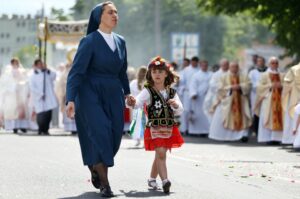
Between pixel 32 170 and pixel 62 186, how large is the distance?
2.12 metres

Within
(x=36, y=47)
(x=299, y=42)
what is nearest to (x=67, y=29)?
(x=36, y=47)

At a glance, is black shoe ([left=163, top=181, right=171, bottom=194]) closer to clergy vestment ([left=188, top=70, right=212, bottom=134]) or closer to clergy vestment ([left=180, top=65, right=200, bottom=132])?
clergy vestment ([left=188, top=70, right=212, bottom=134])

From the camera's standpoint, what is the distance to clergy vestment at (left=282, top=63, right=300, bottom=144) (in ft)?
71.4

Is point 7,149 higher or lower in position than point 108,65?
lower

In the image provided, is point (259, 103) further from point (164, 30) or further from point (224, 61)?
point (164, 30)

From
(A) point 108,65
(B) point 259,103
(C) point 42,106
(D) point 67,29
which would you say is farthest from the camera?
(D) point 67,29

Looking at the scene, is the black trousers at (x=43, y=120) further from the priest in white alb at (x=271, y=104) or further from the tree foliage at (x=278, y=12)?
the priest in white alb at (x=271, y=104)

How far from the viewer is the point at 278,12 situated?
28.6 m

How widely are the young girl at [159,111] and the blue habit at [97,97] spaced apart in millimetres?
482

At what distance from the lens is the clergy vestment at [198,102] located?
29.4m

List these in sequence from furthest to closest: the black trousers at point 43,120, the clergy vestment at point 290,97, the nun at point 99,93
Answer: the black trousers at point 43,120 → the clergy vestment at point 290,97 → the nun at point 99,93

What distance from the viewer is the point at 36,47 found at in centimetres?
3241

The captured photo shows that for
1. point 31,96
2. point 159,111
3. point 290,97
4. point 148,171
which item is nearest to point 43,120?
point 31,96

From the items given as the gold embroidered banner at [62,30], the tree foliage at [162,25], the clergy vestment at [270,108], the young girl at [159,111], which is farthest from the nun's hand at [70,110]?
the tree foliage at [162,25]
